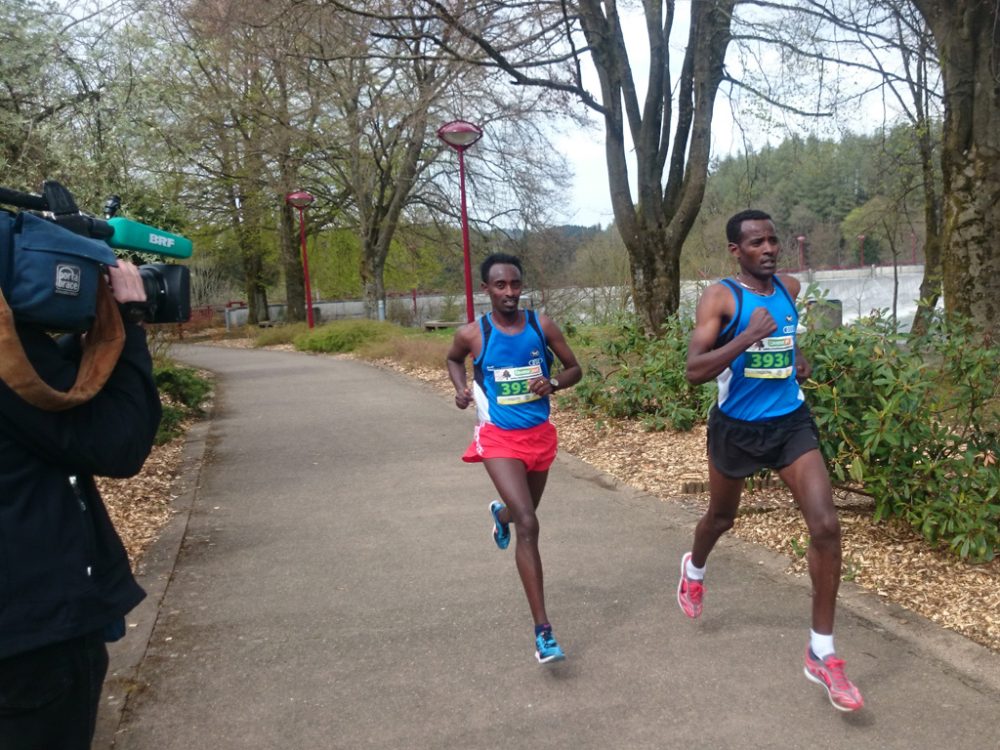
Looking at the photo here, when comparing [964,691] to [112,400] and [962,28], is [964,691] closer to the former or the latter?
[112,400]

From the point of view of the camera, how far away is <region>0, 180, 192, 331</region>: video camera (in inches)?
71.1

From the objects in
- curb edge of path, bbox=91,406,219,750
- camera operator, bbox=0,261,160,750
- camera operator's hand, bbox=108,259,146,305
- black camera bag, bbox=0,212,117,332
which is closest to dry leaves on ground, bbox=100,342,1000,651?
curb edge of path, bbox=91,406,219,750

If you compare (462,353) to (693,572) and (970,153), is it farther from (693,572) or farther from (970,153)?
(970,153)

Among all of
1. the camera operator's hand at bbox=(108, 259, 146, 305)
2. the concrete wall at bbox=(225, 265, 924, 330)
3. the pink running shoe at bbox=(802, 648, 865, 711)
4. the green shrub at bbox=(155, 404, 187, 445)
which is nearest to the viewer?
the camera operator's hand at bbox=(108, 259, 146, 305)

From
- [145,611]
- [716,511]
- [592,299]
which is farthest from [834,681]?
[592,299]

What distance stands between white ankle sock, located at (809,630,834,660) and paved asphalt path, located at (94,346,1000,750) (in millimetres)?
193

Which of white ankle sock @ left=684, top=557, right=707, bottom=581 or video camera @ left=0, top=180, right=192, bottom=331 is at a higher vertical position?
video camera @ left=0, top=180, right=192, bottom=331

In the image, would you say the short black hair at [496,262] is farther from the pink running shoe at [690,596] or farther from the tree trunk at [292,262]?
the tree trunk at [292,262]

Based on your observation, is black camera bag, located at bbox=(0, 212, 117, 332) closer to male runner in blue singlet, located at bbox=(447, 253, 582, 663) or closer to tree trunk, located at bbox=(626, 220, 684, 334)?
male runner in blue singlet, located at bbox=(447, 253, 582, 663)

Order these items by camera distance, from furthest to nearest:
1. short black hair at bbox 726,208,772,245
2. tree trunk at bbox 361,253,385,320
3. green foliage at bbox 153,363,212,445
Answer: tree trunk at bbox 361,253,385,320 < green foliage at bbox 153,363,212,445 < short black hair at bbox 726,208,772,245

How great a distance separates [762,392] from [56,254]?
9.06ft

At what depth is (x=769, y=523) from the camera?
221 inches

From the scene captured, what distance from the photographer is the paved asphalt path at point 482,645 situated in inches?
129

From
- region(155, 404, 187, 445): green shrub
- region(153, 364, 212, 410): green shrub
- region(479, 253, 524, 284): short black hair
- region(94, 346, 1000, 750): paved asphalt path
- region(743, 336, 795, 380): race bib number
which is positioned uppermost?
region(479, 253, 524, 284): short black hair
